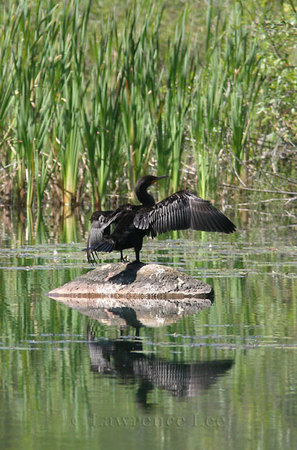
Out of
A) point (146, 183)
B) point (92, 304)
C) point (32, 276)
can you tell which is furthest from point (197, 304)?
point (32, 276)

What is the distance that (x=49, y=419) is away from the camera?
4.38 metres

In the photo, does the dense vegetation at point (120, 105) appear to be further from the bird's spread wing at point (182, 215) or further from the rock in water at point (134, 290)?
the rock in water at point (134, 290)

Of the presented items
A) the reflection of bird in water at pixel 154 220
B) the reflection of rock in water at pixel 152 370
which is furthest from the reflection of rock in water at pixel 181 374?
the reflection of bird in water at pixel 154 220

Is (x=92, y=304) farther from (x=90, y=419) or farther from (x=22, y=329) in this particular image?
(x=90, y=419)

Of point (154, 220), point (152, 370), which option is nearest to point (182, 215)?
point (154, 220)

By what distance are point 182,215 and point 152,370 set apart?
3022mm

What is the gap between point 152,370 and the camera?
17.4 ft

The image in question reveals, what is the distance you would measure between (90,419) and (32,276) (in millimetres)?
5022

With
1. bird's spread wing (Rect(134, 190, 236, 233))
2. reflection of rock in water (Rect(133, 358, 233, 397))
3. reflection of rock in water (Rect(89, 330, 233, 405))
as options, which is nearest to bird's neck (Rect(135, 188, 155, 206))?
bird's spread wing (Rect(134, 190, 236, 233))

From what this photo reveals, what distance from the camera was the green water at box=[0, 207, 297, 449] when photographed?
13.7 feet

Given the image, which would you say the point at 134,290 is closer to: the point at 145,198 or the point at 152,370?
the point at 145,198

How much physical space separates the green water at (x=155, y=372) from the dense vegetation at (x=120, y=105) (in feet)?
20.0

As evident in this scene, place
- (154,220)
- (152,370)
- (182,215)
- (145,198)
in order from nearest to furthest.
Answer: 1. (152,370)
2. (154,220)
3. (182,215)
4. (145,198)

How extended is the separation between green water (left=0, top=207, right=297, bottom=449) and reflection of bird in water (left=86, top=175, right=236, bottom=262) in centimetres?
61
